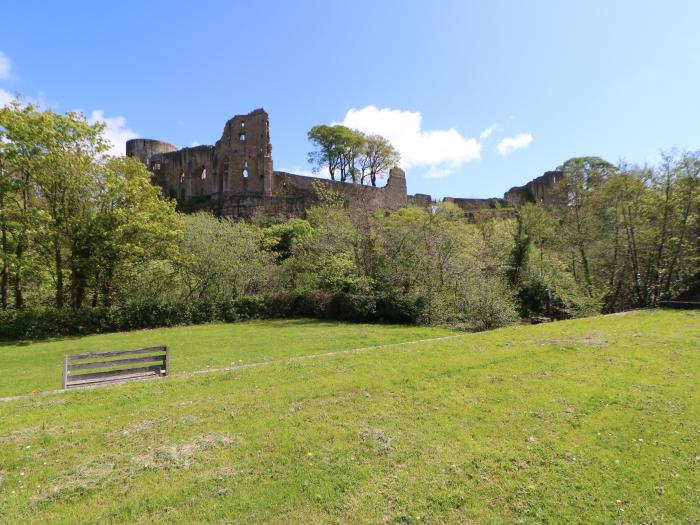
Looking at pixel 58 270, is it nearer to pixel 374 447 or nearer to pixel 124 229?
pixel 124 229

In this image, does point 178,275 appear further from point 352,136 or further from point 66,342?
point 352,136

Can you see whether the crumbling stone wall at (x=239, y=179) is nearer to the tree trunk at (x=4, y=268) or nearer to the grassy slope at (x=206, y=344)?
the tree trunk at (x=4, y=268)

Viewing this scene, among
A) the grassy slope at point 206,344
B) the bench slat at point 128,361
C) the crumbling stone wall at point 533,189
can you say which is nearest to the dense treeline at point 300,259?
the grassy slope at point 206,344

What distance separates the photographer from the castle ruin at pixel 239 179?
1510 inches

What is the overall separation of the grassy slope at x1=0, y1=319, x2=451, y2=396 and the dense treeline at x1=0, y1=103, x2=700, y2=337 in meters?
2.00

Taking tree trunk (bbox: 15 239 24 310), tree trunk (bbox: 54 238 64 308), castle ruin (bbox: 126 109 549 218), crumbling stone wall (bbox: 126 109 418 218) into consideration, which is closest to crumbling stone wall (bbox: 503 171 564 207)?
castle ruin (bbox: 126 109 549 218)

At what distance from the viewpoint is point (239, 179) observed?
40812mm

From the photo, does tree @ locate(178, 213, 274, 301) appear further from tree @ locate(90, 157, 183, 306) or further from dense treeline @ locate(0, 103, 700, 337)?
tree @ locate(90, 157, 183, 306)

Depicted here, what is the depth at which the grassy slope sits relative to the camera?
9.59m

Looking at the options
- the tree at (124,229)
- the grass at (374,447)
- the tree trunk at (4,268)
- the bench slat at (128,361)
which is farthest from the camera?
the tree at (124,229)

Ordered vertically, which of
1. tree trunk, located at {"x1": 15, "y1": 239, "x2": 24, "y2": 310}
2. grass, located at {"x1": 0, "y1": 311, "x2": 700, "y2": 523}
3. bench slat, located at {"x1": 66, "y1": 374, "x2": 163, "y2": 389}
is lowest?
bench slat, located at {"x1": 66, "y1": 374, "x2": 163, "y2": 389}

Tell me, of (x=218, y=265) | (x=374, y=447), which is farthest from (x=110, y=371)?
(x=218, y=265)

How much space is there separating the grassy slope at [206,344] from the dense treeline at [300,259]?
2.00 m

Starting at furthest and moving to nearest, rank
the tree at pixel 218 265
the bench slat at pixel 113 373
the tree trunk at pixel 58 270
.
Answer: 1. the tree at pixel 218 265
2. the tree trunk at pixel 58 270
3. the bench slat at pixel 113 373
